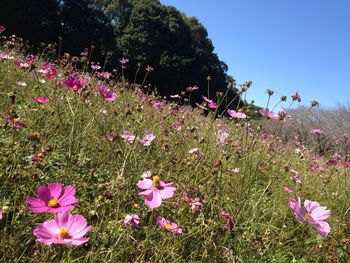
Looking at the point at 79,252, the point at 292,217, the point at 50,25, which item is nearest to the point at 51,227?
the point at 79,252

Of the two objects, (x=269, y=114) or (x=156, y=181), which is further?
(x=269, y=114)

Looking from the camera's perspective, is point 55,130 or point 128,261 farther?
point 55,130

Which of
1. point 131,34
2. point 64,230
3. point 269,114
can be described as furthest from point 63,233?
point 131,34

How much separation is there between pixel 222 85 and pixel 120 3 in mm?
7007

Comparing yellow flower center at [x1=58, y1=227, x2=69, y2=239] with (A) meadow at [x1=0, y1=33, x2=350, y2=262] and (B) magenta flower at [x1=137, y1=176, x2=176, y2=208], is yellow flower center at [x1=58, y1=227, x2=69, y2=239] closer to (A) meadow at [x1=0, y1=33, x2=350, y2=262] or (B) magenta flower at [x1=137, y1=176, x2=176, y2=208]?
(A) meadow at [x1=0, y1=33, x2=350, y2=262]

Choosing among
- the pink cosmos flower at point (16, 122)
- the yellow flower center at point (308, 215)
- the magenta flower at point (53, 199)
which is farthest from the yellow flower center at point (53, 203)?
the yellow flower center at point (308, 215)

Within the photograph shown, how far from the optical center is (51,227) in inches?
32.4

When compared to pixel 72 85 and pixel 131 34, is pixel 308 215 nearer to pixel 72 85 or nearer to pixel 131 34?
pixel 72 85

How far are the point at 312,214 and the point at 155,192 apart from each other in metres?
0.54

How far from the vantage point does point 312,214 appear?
49.2 inches

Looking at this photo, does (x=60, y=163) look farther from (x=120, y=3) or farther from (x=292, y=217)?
(x=120, y=3)

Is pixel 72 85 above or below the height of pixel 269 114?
below

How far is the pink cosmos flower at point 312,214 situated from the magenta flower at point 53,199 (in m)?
0.66

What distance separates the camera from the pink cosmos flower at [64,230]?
30.9 inches
